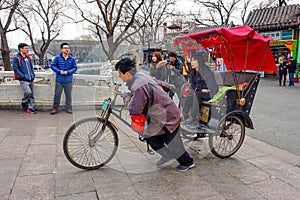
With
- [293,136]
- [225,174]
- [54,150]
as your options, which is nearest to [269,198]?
[225,174]

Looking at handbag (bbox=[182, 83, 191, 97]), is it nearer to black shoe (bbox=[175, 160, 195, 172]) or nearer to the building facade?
black shoe (bbox=[175, 160, 195, 172])

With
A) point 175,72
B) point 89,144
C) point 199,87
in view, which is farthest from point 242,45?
point 89,144

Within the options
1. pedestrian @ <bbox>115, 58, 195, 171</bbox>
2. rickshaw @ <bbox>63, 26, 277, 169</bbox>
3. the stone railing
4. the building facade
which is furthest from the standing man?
the building facade

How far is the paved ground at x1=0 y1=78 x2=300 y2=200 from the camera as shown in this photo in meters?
2.96

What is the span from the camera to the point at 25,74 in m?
6.34

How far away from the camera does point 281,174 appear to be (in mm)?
3492

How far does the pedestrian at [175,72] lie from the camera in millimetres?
4814

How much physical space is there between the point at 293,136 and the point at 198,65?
252 centimetres

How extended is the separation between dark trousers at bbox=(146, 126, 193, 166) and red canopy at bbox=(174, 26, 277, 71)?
1600mm

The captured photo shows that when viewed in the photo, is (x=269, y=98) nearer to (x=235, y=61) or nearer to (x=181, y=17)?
(x=235, y=61)

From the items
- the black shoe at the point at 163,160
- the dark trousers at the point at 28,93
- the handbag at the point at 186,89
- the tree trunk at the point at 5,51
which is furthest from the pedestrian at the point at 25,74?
the tree trunk at the point at 5,51

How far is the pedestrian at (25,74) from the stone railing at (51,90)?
27 centimetres

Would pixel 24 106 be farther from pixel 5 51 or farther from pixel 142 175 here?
pixel 5 51

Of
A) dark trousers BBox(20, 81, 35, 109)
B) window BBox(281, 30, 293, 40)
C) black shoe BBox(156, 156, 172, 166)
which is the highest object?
window BBox(281, 30, 293, 40)
